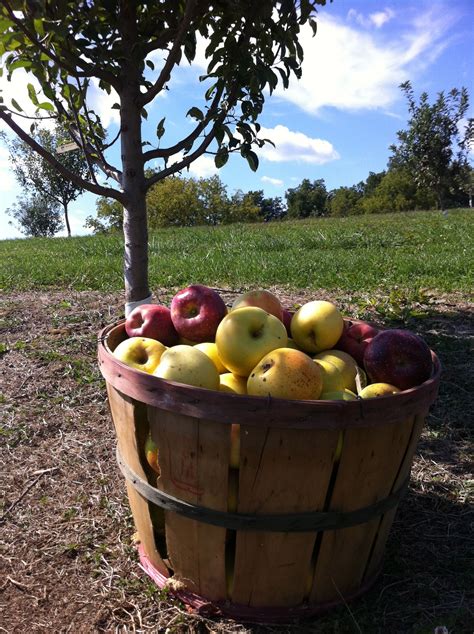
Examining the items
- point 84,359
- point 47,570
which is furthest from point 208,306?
point 84,359

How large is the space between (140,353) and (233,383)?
407mm

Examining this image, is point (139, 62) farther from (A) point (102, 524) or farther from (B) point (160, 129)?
(A) point (102, 524)

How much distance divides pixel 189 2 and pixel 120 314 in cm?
335

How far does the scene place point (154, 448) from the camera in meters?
1.96

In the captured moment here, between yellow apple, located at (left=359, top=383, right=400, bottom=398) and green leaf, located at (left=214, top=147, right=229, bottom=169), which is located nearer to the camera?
yellow apple, located at (left=359, top=383, right=400, bottom=398)

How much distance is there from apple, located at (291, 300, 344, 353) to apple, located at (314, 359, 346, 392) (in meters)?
0.21

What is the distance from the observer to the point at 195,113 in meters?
3.18

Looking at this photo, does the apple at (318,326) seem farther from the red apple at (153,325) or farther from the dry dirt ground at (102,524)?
the dry dirt ground at (102,524)

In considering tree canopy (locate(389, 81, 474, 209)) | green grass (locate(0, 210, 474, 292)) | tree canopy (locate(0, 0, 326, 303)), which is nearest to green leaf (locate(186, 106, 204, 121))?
tree canopy (locate(0, 0, 326, 303))

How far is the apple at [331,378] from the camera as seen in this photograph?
6.79 ft

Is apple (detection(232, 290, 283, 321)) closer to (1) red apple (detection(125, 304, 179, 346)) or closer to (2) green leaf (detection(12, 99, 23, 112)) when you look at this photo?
(1) red apple (detection(125, 304, 179, 346))

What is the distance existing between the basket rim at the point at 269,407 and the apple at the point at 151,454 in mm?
252

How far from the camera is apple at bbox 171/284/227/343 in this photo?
2.35 meters

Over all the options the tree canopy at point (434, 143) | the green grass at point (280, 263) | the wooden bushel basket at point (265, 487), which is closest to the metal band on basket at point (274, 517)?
the wooden bushel basket at point (265, 487)
